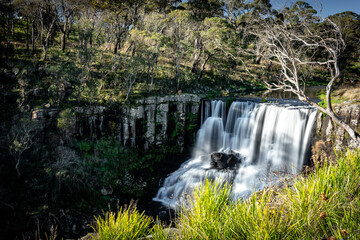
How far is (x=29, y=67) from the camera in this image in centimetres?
2028

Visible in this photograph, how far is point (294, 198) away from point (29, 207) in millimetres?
14951

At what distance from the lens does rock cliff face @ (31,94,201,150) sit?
53.8 feet

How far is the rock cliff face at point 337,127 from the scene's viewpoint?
1216 centimetres

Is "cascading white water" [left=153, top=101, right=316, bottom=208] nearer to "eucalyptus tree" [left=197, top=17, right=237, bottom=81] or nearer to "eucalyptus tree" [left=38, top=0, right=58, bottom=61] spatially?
"eucalyptus tree" [left=197, top=17, right=237, bottom=81]

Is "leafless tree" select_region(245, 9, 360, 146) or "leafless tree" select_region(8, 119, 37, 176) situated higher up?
"leafless tree" select_region(245, 9, 360, 146)

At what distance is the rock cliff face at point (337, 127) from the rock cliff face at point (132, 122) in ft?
35.9

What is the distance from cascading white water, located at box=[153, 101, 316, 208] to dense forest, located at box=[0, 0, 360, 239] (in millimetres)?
2300

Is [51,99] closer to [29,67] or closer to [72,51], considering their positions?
[29,67]

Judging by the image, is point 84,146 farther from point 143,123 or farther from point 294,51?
point 294,51

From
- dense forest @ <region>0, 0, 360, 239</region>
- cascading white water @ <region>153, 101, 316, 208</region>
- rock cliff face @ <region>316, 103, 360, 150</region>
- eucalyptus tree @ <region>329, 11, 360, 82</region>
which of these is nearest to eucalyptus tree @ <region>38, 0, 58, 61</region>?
dense forest @ <region>0, 0, 360, 239</region>

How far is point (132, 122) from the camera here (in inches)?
753

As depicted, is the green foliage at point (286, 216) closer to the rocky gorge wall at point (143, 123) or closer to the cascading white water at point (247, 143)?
the cascading white water at point (247, 143)

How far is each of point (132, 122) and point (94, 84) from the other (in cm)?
581

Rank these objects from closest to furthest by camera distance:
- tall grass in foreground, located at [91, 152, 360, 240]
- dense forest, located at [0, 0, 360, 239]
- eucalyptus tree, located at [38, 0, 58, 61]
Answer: tall grass in foreground, located at [91, 152, 360, 240], dense forest, located at [0, 0, 360, 239], eucalyptus tree, located at [38, 0, 58, 61]
